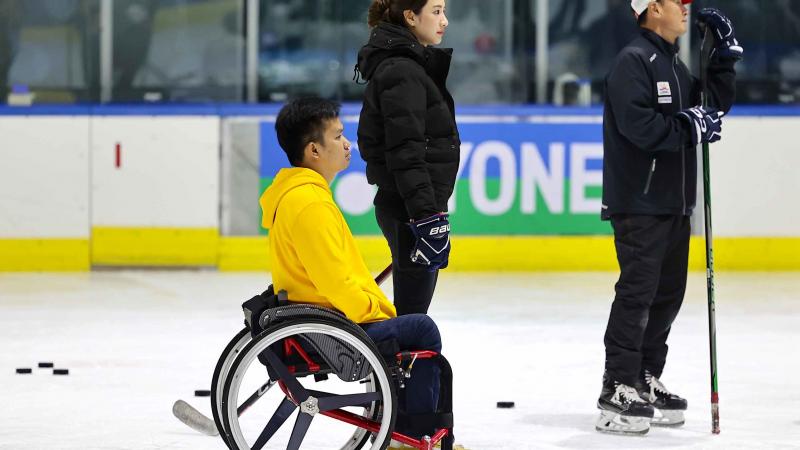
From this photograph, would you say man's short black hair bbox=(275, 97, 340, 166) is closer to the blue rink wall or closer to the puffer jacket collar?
the puffer jacket collar

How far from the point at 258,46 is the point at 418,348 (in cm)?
714

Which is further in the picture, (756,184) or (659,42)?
(756,184)

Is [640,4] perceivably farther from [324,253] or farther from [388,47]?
[324,253]

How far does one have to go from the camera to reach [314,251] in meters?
3.80

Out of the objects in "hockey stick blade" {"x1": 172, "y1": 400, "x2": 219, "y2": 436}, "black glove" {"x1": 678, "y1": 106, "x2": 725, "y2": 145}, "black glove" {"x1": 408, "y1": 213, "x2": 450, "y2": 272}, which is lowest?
"hockey stick blade" {"x1": 172, "y1": 400, "x2": 219, "y2": 436}

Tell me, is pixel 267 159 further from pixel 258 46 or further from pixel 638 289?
pixel 638 289

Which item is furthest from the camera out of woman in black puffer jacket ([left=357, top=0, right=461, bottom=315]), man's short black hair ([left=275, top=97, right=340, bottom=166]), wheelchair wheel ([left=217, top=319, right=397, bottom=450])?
woman in black puffer jacket ([left=357, top=0, right=461, bottom=315])

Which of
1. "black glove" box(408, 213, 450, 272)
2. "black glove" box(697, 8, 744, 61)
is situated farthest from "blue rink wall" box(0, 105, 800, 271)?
"black glove" box(408, 213, 450, 272)

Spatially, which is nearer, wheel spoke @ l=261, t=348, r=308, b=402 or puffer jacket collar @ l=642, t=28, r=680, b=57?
wheel spoke @ l=261, t=348, r=308, b=402

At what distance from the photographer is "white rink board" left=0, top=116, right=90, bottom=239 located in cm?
997

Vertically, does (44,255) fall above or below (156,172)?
below

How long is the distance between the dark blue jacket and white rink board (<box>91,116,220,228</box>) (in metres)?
5.55

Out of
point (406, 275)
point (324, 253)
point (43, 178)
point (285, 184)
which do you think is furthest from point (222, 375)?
point (43, 178)

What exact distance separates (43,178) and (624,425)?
6.15 m
